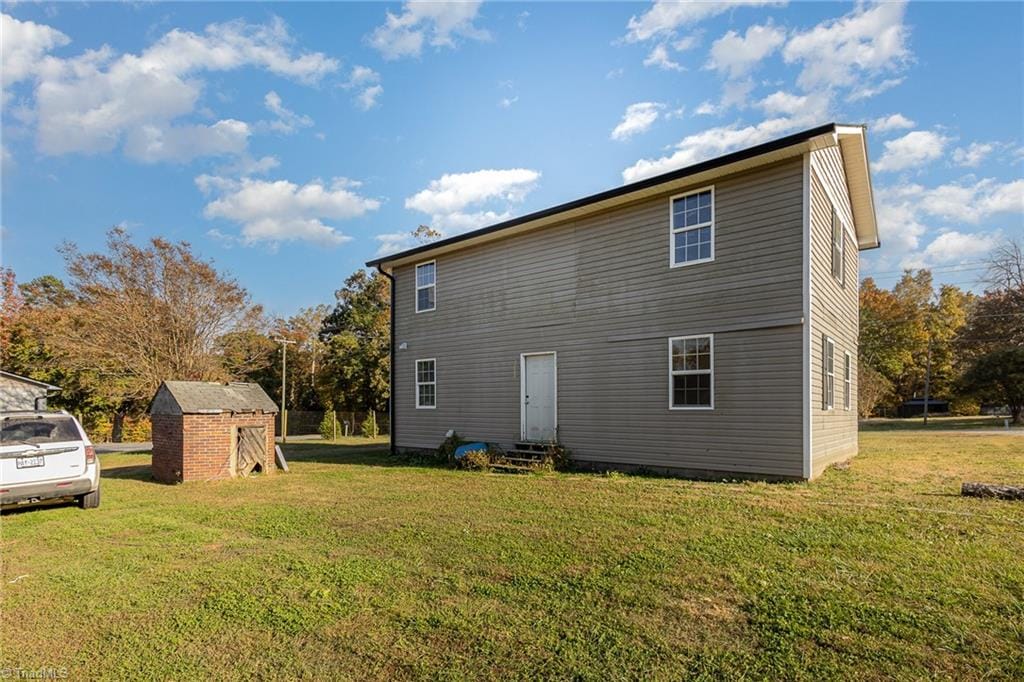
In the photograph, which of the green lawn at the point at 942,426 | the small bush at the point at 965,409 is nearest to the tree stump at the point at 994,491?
the green lawn at the point at 942,426

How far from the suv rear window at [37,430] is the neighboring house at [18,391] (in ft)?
52.5

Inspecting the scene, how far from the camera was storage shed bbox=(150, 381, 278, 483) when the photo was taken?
34.1 feet

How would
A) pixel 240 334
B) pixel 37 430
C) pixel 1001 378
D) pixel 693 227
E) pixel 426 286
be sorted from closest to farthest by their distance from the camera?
pixel 37 430 < pixel 693 227 < pixel 426 286 < pixel 240 334 < pixel 1001 378

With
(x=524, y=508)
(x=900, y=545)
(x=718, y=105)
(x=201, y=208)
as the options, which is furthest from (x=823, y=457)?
(x=201, y=208)

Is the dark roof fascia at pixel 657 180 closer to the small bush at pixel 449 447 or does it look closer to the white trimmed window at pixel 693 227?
the white trimmed window at pixel 693 227

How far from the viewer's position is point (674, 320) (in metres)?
10.1

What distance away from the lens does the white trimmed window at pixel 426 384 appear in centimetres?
1453

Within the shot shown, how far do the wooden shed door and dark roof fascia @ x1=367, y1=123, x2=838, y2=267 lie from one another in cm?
613

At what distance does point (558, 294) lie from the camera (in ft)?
39.4

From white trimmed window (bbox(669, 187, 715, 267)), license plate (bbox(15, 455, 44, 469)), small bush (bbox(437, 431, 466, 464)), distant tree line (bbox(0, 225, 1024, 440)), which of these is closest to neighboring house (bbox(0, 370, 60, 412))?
distant tree line (bbox(0, 225, 1024, 440))

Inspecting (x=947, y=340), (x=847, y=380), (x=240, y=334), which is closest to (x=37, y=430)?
(x=847, y=380)

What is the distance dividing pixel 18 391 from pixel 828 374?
26.5m

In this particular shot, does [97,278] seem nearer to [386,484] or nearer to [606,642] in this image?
[386,484]

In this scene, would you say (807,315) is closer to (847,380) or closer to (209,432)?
(847,380)
